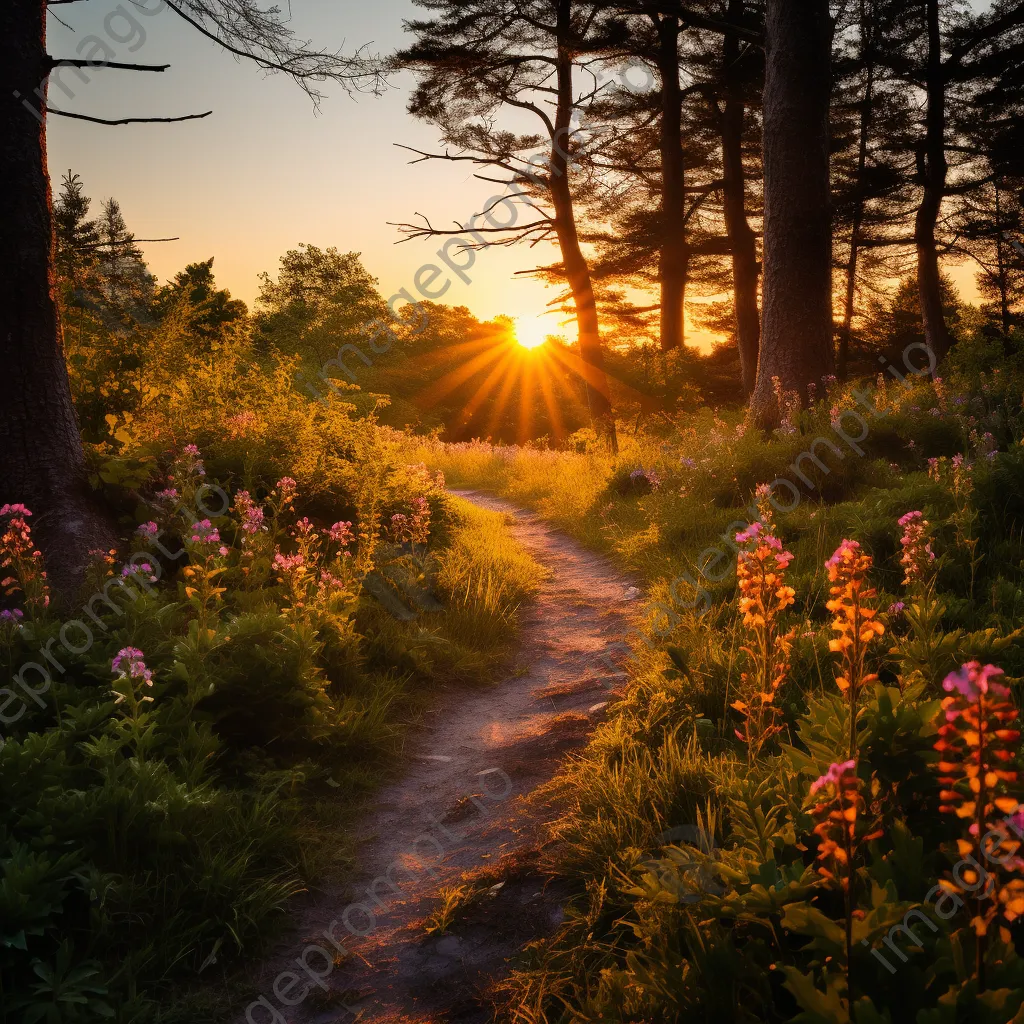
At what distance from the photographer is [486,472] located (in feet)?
54.4

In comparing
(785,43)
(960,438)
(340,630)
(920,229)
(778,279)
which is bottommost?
(340,630)

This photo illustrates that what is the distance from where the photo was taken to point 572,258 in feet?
49.2

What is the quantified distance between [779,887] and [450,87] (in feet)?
49.7

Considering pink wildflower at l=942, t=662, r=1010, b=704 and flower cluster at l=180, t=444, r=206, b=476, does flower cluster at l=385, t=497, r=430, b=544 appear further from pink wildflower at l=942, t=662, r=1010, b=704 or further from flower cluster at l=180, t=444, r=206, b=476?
pink wildflower at l=942, t=662, r=1010, b=704

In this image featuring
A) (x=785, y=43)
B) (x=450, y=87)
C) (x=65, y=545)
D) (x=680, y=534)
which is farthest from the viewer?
(x=450, y=87)

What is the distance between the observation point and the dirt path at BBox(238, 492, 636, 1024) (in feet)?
8.31

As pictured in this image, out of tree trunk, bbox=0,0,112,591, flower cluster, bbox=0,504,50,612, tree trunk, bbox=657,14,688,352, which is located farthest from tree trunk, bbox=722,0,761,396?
flower cluster, bbox=0,504,50,612

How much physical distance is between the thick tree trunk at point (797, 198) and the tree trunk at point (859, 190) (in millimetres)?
13776

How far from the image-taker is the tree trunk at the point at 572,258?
47.1ft

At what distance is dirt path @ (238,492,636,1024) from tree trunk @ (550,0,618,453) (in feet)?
31.6

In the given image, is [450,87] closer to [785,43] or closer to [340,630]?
[785,43]

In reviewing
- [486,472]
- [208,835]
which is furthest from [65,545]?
[486,472]

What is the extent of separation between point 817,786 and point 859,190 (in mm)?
25110

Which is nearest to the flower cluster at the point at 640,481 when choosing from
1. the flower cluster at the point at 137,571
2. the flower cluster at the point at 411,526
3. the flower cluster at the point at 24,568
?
the flower cluster at the point at 411,526
